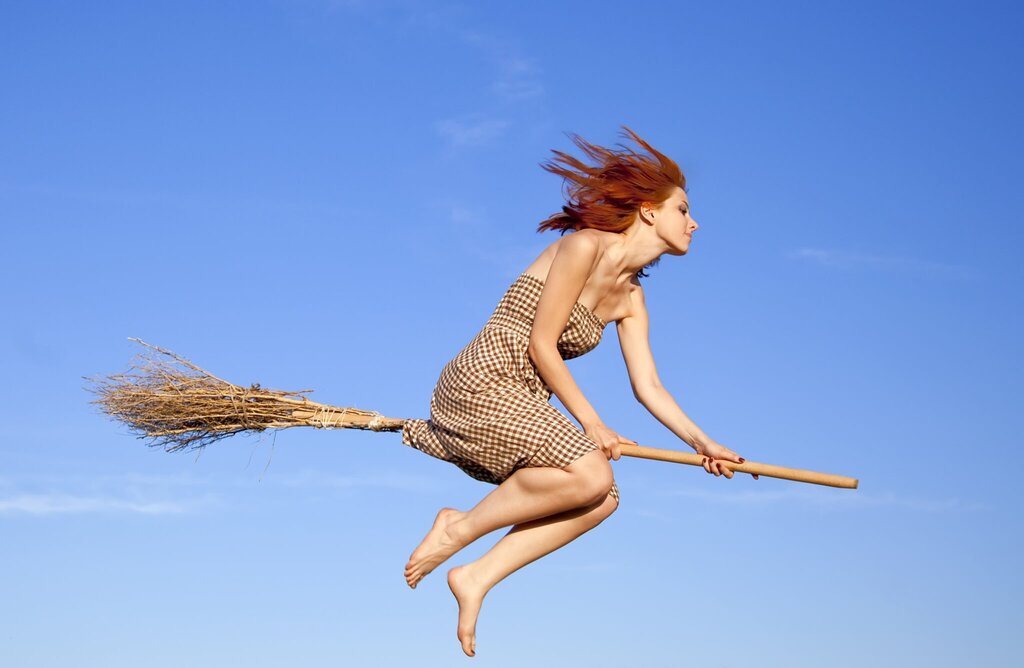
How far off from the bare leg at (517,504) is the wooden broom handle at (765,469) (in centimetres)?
27

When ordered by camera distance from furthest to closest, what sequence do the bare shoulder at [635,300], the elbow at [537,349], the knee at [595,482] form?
the bare shoulder at [635,300] → the elbow at [537,349] → the knee at [595,482]

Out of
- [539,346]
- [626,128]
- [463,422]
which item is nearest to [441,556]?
[463,422]

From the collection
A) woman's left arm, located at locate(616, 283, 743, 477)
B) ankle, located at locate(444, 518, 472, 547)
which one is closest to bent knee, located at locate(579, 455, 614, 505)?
ankle, located at locate(444, 518, 472, 547)

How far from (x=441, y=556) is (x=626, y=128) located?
216 centimetres

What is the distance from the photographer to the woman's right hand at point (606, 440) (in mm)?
5918

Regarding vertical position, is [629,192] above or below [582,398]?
above

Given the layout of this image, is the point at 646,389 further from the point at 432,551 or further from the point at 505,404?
the point at 432,551

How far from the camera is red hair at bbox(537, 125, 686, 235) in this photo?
6.21 meters

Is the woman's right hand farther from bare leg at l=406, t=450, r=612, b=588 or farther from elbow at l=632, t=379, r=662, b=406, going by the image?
elbow at l=632, t=379, r=662, b=406

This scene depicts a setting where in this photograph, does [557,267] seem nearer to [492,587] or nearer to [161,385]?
[492,587]

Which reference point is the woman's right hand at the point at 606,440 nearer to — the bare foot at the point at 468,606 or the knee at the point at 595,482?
the knee at the point at 595,482

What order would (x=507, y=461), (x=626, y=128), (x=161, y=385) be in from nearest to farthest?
(x=507, y=461)
(x=626, y=128)
(x=161, y=385)

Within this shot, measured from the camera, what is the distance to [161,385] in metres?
7.25

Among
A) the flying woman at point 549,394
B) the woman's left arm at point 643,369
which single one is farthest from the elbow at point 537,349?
the woman's left arm at point 643,369
